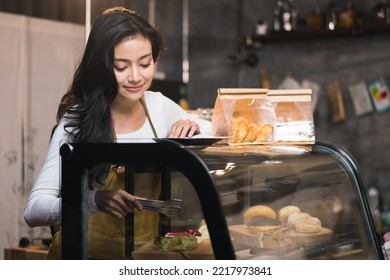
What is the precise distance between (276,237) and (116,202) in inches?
18.1

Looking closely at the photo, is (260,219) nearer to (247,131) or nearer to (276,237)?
(276,237)

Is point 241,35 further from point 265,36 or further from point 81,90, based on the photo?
point 81,90

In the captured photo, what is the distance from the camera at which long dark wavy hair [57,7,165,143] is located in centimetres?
194

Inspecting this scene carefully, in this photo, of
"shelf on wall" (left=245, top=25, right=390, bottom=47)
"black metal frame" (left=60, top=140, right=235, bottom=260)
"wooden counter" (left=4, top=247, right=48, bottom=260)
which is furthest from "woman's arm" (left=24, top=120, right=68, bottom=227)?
"shelf on wall" (left=245, top=25, right=390, bottom=47)

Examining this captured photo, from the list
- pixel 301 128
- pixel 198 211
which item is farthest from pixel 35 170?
pixel 198 211

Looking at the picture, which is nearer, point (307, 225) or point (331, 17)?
point (307, 225)

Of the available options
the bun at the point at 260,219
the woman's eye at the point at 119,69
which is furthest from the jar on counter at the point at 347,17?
the bun at the point at 260,219

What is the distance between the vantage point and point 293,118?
204 centimetres

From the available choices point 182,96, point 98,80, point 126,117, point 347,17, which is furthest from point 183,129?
point 347,17

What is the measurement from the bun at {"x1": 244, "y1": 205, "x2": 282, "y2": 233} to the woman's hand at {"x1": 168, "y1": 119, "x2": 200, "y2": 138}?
46cm

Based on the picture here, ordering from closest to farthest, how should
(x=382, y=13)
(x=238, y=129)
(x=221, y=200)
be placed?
(x=221, y=200) → (x=238, y=129) → (x=382, y=13)

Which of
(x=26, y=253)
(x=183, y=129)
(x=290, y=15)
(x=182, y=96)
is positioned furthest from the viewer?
(x=290, y=15)

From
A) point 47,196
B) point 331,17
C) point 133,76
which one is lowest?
point 47,196

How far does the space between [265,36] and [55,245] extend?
12.4 ft
